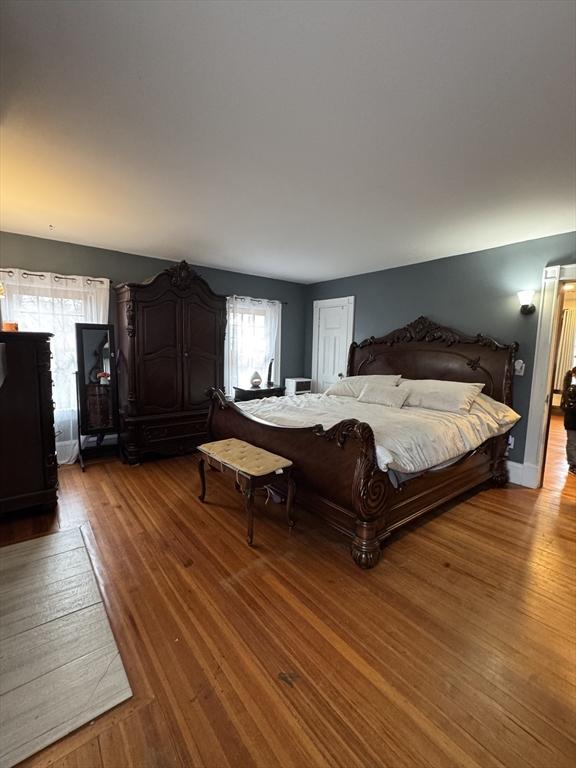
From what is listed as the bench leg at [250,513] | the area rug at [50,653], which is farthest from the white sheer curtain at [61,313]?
the bench leg at [250,513]

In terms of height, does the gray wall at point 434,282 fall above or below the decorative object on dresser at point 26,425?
above

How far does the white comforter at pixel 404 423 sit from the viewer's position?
2.23 m

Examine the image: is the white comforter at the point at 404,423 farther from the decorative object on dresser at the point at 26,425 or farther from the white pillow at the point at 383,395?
the decorative object on dresser at the point at 26,425

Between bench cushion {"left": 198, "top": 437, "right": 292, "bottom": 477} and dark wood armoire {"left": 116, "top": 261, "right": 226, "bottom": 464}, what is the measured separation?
1.39 metres

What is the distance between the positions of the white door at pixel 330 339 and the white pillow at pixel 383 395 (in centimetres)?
139

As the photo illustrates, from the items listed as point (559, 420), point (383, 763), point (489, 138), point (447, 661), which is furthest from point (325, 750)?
point (559, 420)

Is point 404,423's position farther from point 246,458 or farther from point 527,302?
point 527,302

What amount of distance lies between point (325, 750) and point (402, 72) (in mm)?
2528

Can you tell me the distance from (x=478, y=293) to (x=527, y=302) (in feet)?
1.68

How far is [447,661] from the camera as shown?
1478mm

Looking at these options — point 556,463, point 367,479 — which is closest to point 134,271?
point 367,479

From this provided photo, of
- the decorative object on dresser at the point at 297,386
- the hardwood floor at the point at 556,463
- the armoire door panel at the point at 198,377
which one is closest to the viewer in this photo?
the hardwood floor at the point at 556,463

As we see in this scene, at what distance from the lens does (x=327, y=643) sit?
1.55m

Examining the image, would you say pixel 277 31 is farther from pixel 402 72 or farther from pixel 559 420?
pixel 559 420
